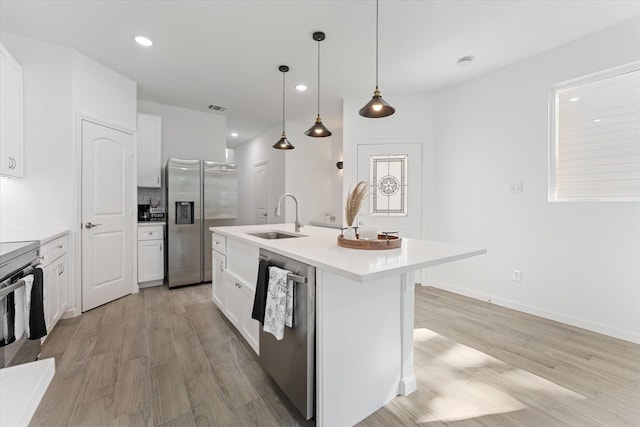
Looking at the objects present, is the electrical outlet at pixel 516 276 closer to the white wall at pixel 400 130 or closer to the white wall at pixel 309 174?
the white wall at pixel 400 130

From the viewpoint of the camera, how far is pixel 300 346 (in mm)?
1476

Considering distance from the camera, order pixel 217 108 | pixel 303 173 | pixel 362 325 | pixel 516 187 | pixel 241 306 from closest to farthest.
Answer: pixel 362 325 → pixel 241 306 → pixel 516 187 → pixel 217 108 → pixel 303 173

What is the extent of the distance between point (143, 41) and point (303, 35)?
1.56 meters

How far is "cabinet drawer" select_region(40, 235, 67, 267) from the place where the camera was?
224 cm

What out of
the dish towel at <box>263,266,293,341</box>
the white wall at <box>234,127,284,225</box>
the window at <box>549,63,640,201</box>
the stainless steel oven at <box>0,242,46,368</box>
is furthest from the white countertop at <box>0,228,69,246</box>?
the window at <box>549,63,640,201</box>

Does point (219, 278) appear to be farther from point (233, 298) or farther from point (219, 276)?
point (233, 298)

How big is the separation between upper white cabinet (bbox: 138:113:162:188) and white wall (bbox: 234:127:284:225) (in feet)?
5.43

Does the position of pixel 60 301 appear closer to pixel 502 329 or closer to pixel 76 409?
pixel 76 409

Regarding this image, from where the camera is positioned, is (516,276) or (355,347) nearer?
(355,347)

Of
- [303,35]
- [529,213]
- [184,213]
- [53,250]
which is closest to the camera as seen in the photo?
[53,250]

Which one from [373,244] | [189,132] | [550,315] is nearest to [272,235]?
[373,244]

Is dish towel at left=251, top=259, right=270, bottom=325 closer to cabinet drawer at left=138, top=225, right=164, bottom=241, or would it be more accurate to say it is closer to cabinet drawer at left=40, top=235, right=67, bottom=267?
cabinet drawer at left=40, top=235, right=67, bottom=267

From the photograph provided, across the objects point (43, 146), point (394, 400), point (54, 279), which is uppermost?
point (43, 146)

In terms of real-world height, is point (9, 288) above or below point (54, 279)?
above
